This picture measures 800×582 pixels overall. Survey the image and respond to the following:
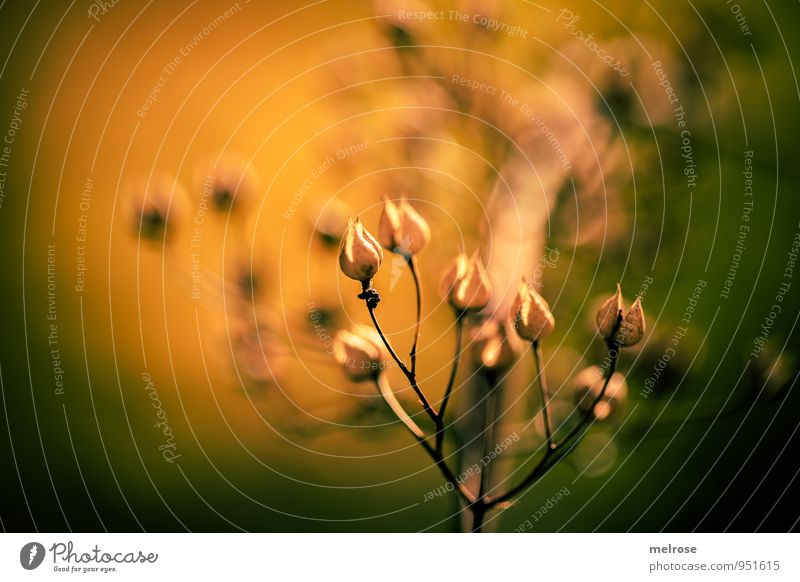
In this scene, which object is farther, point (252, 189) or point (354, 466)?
point (354, 466)

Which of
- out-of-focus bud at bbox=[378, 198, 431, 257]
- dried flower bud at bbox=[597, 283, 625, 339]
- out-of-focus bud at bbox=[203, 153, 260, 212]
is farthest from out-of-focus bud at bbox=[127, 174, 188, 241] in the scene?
dried flower bud at bbox=[597, 283, 625, 339]

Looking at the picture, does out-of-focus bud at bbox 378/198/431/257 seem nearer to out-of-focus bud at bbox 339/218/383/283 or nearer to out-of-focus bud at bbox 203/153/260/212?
out-of-focus bud at bbox 339/218/383/283

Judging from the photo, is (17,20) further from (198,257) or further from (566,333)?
(566,333)

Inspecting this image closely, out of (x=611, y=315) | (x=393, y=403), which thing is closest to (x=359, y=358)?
(x=393, y=403)

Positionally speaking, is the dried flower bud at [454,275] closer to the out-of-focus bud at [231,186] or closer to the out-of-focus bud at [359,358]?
the out-of-focus bud at [359,358]

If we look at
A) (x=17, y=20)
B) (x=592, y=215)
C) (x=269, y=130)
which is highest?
(x=17, y=20)

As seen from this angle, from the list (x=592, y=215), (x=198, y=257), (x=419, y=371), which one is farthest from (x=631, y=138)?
(x=198, y=257)

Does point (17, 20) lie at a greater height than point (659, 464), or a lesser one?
greater

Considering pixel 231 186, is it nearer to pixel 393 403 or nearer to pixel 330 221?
pixel 330 221
